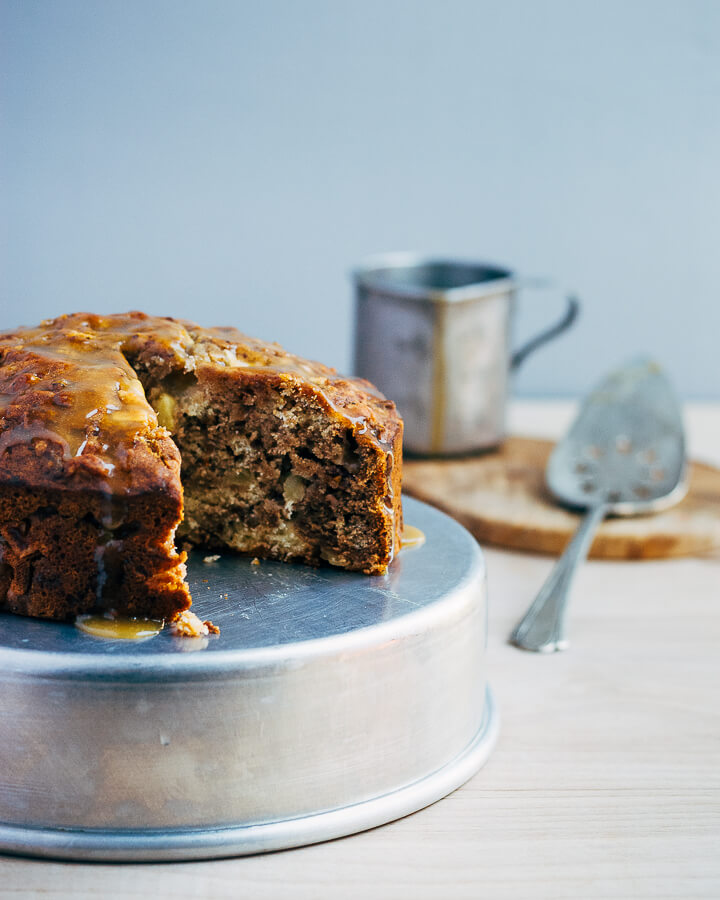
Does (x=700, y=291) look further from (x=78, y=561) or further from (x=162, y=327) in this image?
(x=78, y=561)

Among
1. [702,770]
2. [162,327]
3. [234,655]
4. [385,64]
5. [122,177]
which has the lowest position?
[702,770]

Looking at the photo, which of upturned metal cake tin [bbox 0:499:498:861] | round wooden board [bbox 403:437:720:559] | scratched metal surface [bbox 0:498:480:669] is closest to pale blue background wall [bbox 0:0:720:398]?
round wooden board [bbox 403:437:720:559]

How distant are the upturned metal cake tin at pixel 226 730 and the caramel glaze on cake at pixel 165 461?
0.09 m

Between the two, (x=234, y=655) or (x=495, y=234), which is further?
(x=495, y=234)

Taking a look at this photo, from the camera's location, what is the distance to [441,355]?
264cm

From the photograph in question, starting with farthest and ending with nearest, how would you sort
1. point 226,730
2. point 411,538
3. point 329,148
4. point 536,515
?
point 329,148 < point 536,515 < point 411,538 < point 226,730

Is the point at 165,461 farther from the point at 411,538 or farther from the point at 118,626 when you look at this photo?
the point at 411,538

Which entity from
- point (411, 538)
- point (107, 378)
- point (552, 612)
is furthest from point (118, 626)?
point (552, 612)

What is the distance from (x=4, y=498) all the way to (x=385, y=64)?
2.41 m

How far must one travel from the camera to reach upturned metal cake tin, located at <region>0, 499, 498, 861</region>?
1.22m

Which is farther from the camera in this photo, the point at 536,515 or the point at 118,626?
the point at 536,515

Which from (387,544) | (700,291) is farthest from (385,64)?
(387,544)

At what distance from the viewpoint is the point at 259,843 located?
125 centimetres

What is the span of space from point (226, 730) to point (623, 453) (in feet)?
5.13
